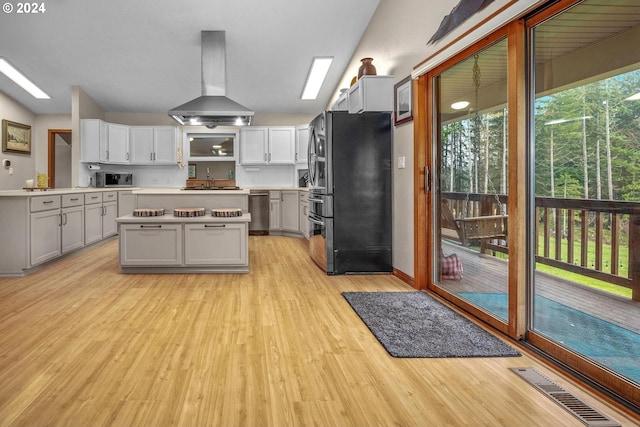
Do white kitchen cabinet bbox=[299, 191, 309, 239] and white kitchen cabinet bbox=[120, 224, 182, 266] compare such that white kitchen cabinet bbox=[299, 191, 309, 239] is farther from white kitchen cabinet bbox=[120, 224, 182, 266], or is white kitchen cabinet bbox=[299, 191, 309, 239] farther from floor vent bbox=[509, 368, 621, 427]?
floor vent bbox=[509, 368, 621, 427]

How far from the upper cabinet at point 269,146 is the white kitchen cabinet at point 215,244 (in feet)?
12.3

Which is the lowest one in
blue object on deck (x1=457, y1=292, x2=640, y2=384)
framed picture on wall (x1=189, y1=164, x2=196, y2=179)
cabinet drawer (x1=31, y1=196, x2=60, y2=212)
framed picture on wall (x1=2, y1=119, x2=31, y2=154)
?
blue object on deck (x1=457, y1=292, x2=640, y2=384)

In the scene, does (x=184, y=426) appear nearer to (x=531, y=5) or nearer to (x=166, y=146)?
(x=531, y=5)

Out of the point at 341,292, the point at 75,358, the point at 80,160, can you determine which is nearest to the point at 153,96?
the point at 80,160

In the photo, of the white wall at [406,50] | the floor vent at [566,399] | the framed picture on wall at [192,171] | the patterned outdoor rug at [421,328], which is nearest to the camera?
the floor vent at [566,399]

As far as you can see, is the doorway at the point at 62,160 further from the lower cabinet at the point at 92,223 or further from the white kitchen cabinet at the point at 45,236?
the white kitchen cabinet at the point at 45,236

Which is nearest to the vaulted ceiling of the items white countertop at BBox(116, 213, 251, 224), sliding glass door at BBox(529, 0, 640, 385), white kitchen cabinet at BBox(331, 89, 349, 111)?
white kitchen cabinet at BBox(331, 89, 349, 111)

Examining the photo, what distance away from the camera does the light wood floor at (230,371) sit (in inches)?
62.1

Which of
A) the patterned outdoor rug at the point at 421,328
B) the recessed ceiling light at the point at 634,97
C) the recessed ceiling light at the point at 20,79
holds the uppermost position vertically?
the recessed ceiling light at the point at 20,79

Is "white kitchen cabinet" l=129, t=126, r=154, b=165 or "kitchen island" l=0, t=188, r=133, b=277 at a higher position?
"white kitchen cabinet" l=129, t=126, r=154, b=165

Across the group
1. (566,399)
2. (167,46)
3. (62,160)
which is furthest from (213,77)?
(62,160)

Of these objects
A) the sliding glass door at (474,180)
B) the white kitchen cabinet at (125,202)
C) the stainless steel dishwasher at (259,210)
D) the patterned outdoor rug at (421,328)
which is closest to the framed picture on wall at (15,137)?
the white kitchen cabinet at (125,202)

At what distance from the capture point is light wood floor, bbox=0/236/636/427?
1.58 metres

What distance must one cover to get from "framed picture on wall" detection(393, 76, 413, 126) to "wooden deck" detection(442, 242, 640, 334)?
54.3 inches
